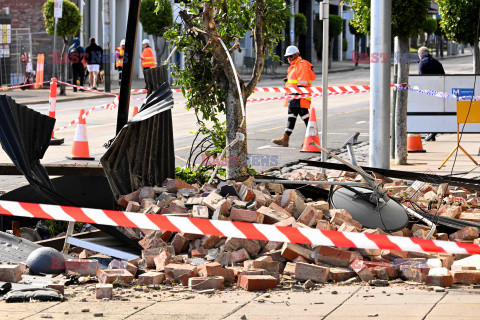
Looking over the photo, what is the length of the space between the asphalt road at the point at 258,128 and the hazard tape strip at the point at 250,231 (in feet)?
15.8

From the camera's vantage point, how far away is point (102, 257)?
762 centimetres

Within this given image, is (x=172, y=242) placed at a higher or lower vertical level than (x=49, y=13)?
lower

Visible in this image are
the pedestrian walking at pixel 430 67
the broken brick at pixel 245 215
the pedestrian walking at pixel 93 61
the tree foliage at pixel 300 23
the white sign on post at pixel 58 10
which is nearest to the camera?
the broken brick at pixel 245 215

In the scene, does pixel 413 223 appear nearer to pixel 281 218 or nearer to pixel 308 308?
pixel 281 218

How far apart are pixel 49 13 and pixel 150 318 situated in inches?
1203

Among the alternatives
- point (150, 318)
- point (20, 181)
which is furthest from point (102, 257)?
point (20, 181)

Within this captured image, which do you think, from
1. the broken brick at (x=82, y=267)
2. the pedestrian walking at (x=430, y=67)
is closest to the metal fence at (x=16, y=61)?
the pedestrian walking at (x=430, y=67)

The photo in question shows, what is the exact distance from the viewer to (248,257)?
729cm

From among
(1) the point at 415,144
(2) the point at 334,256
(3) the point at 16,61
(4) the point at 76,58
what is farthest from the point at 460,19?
(3) the point at 16,61

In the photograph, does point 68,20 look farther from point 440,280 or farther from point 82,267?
point 440,280

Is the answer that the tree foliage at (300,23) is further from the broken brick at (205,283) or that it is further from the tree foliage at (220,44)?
the broken brick at (205,283)

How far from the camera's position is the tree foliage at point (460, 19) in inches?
812

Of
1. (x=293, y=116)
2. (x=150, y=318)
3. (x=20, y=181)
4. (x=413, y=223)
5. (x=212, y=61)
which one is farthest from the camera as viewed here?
(x=293, y=116)

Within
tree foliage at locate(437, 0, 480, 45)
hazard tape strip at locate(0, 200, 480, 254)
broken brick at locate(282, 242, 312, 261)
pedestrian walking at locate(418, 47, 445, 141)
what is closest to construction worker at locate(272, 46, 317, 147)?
pedestrian walking at locate(418, 47, 445, 141)
